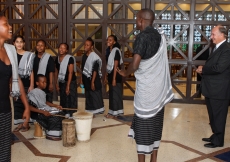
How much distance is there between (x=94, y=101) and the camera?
17.4ft

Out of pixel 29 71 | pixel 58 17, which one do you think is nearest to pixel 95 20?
pixel 58 17

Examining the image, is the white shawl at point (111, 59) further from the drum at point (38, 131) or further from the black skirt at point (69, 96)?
the drum at point (38, 131)

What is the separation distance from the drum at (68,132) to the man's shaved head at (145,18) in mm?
1630

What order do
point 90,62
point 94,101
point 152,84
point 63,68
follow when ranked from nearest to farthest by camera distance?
point 152,84, point 63,68, point 90,62, point 94,101

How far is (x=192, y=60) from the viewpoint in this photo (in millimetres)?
6781

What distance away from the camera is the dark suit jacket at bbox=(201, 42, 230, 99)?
3781 mm

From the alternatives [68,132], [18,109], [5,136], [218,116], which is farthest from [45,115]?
[218,116]

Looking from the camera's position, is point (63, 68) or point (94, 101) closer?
point (63, 68)

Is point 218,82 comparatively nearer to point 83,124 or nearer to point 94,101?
point 83,124

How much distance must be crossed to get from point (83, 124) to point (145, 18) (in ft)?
5.78

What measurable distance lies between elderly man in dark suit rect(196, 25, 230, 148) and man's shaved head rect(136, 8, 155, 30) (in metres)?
1.34

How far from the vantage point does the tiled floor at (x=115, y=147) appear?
3.58 m

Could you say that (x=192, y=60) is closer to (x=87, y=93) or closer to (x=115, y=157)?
(x=87, y=93)

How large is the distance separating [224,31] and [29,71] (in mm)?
2683
